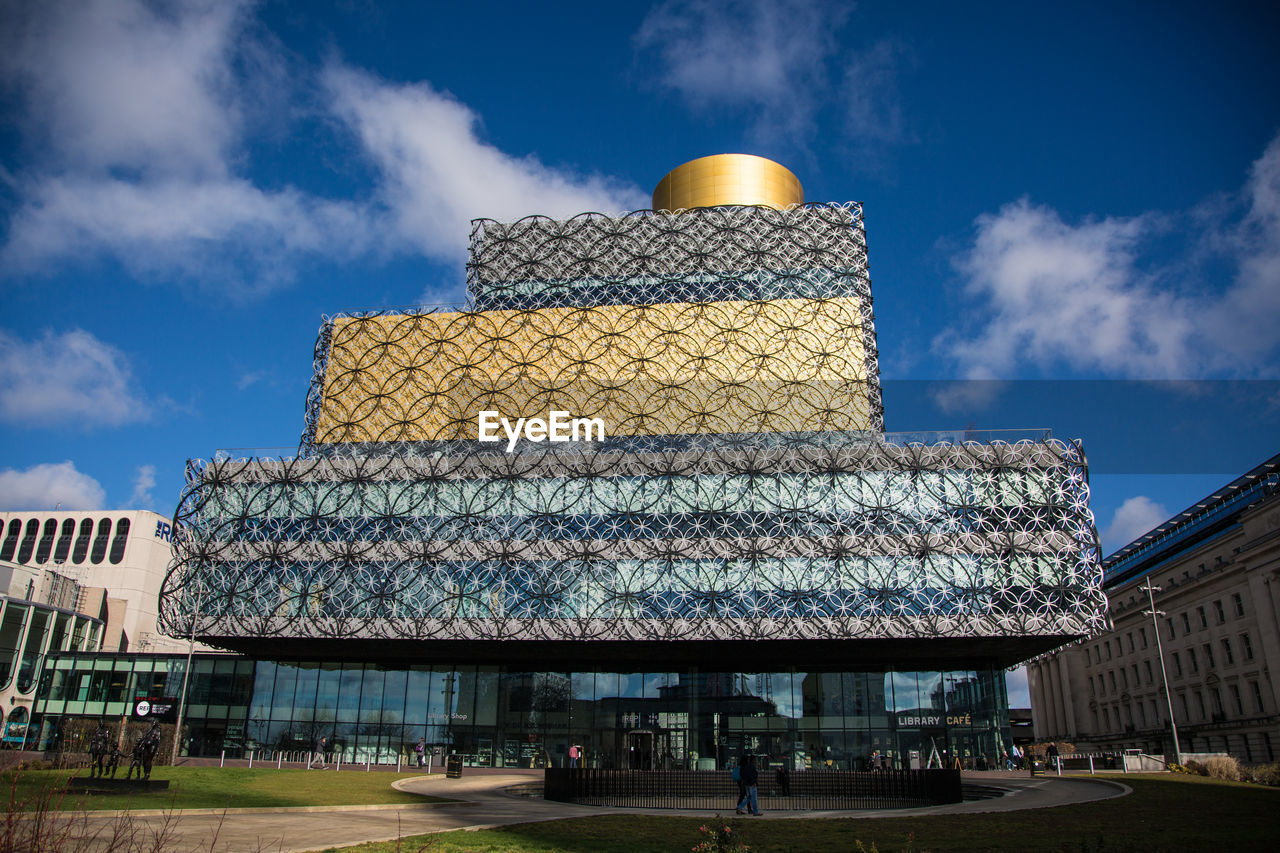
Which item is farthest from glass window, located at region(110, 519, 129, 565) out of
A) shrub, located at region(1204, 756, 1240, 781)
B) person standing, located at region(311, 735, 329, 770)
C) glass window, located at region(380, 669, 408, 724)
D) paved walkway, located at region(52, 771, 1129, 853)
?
shrub, located at region(1204, 756, 1240, 781)

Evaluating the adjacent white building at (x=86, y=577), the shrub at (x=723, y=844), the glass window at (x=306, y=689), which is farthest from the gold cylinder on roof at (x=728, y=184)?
the shrub at (x=723, y=844)

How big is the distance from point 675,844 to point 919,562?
3516 cm

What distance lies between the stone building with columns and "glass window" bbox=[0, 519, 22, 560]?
355 feet

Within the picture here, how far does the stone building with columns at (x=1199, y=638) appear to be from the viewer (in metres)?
69.9

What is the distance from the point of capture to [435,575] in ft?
176

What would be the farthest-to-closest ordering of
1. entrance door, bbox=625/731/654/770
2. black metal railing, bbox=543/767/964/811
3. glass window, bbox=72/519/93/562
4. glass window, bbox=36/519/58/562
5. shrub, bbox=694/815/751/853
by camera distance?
1. glass window, bbox=36/519/58/562
2. glass window, bbox=72/519/93/562
3. entrance door, bbox=625/731/654/770
4. black metal railing, bbox=543/767/964/811
5. shrub, bbox=694/815/751/853

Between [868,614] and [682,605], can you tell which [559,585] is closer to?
[682,605]

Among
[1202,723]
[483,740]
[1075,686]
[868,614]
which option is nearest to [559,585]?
[483,740]

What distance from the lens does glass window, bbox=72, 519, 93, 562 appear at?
95.4m

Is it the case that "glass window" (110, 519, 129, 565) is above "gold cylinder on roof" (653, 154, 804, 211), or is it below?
below

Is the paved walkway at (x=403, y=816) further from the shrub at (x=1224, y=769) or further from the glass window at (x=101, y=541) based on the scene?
the glass window at (x=101, y=541)

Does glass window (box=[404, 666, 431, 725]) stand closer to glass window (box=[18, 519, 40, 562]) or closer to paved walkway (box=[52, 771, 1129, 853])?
paved walkway (box=[52, 771, 1129, 853])

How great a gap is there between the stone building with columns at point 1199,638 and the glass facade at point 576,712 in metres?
12.6

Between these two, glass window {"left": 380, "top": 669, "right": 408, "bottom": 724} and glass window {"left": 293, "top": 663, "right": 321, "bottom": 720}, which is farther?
glass window {"left": 293, "top": 663, "right": 321, "bottom": 720}
